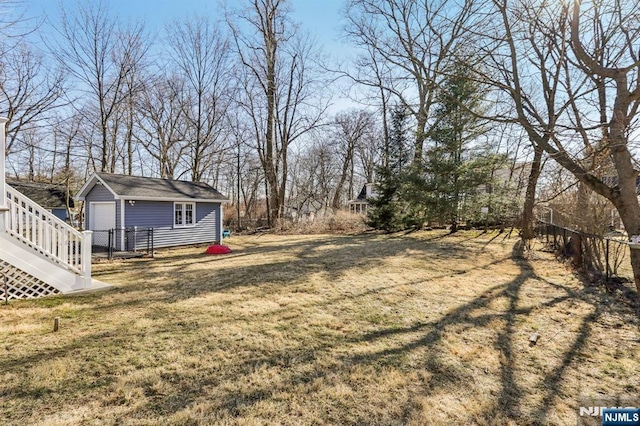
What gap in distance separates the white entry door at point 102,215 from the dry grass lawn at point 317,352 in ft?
18.5

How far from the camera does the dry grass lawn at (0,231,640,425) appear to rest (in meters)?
2.59

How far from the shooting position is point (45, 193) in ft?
59.4

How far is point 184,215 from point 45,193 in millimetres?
11819

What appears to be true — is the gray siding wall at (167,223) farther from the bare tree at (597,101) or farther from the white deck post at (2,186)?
the bare tree at (597,101)

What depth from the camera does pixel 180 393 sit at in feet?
9.05

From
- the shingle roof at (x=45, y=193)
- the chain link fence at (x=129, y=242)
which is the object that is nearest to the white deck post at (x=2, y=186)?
the chain link fence at (x=129, y=242)

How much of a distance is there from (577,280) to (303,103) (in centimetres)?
1894

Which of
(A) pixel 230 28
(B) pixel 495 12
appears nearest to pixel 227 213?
(A) pixel 230 28

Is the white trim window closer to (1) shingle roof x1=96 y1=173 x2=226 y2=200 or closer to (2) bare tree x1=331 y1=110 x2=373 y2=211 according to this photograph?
(1) shingle roof x1=96 y1=173 x2=226 y2=200

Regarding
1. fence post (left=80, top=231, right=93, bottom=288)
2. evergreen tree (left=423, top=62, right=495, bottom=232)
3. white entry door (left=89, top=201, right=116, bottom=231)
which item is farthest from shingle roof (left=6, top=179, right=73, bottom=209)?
evergreen tree (left=423, top=62, right=495, bottom=232)

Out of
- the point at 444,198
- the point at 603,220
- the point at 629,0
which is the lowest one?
the point at 603,220

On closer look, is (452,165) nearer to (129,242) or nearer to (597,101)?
(597,101)

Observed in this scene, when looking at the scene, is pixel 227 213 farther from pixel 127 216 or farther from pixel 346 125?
pixel 127 216

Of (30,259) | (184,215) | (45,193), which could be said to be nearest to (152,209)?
(184,215)
